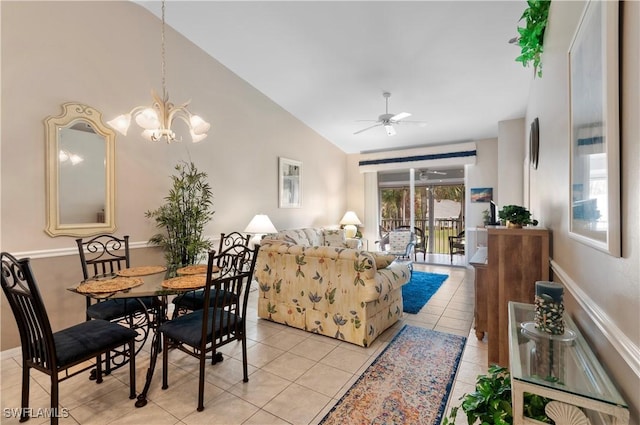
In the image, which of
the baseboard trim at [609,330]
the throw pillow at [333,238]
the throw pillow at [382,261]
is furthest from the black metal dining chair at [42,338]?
the throw pillow at [333,238]

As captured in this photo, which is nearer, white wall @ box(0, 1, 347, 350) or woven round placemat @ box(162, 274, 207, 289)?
woven round placemat @ box(162, 274, 207, 289)

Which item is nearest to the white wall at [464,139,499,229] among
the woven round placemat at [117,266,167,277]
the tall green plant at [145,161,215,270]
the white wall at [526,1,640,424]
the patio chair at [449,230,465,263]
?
the patio chair at [449,230,465,263]

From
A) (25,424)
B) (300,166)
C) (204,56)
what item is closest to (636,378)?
(25,424)

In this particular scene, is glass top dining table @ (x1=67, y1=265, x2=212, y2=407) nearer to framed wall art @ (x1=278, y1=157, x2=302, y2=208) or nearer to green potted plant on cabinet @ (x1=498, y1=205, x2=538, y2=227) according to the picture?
green potted plant on cabinet @ (x1=498, y1=205, x2=538, y2=227)

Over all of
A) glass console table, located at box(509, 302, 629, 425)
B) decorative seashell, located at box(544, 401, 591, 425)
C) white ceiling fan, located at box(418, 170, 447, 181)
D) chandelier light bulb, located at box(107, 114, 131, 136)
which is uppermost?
white ceiling fan, located at box(418, 170, 447, 181)

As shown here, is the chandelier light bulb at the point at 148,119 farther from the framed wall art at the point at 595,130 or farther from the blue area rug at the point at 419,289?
the blue area rug at the point at 419,289

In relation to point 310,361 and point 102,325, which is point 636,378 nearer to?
point 310,361

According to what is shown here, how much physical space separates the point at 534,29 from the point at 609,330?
2466 mm

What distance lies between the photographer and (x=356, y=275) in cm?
276

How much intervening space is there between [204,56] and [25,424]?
169 inches

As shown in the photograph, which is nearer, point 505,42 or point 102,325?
point 102,325

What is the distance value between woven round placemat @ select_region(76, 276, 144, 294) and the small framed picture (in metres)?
6.30

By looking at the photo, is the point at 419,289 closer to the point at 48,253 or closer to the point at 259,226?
the point at 259,226

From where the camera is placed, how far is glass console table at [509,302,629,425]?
0.91m
